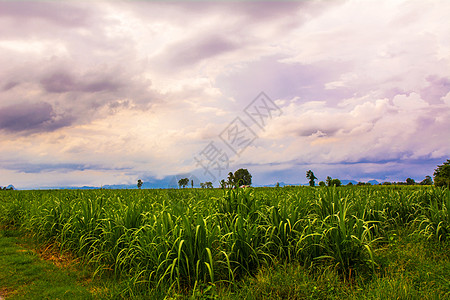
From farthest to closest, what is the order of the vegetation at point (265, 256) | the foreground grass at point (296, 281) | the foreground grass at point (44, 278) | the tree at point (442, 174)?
1. the tree at point (442, 174)
2. the foreground grass at point (44, 278)
3. the vegetation at point (265, 256)
4. the foreground grass at point (296, 281)

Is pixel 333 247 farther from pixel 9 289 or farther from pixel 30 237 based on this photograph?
pixel 30 237

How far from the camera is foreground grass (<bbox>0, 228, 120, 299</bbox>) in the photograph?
3.85 meters

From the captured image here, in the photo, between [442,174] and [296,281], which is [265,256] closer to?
[296,281]

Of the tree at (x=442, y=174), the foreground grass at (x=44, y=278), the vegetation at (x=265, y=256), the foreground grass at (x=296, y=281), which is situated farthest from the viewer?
the tree at (x=442, y=174)

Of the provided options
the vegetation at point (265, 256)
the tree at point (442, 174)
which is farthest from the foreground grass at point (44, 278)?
the tree at point (442, 174)

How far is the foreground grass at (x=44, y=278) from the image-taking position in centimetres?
385

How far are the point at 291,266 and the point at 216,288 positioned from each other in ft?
3.22

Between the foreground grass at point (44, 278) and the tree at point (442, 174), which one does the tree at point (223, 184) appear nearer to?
the foreground grass at point (44, 278)

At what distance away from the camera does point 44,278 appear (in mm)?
4531

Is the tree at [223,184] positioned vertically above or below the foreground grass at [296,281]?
above

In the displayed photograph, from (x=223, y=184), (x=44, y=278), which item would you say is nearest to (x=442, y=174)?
(x=223, y=184)

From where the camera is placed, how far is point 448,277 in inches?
142

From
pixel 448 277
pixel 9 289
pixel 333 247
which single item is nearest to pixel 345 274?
pixel 333 247

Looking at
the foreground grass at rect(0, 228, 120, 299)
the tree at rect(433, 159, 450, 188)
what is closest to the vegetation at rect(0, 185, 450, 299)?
the foreground grass at rect(0, 228, 120, 299)
